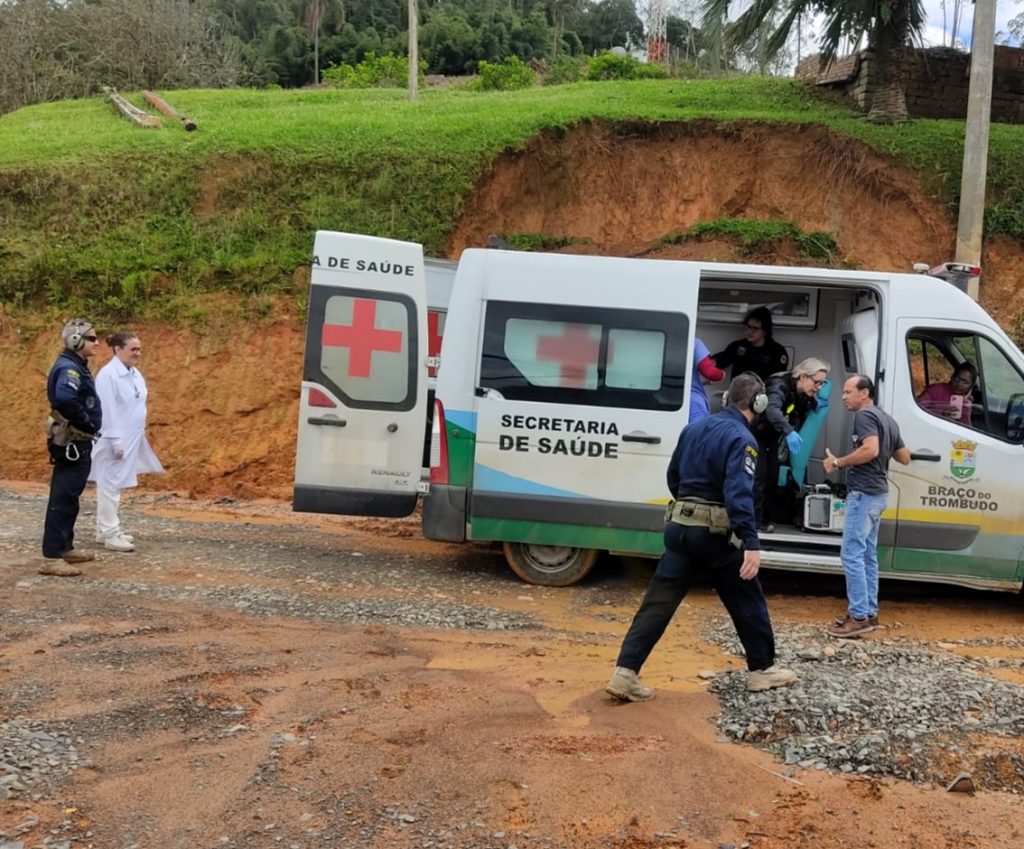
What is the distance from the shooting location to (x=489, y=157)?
47.0 ft

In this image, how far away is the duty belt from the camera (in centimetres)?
484

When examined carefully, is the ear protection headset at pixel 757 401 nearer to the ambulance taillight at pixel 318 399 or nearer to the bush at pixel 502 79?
the ambulance taillight at pixel 318 399

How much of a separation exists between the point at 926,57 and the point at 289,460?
11.8 meters

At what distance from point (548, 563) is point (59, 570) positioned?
3.53 m

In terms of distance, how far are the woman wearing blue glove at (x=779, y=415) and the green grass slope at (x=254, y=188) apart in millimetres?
7175

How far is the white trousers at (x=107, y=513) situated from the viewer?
7.83 metres

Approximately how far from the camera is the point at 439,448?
285 inches

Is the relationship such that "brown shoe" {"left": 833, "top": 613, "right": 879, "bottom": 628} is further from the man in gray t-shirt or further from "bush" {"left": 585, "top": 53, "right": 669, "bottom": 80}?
"bush" {"left": 585, "top": 53, "right": 669, "bottom": 80}

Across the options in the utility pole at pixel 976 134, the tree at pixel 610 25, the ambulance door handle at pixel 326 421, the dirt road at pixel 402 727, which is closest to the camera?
the dirt road at pixel 402 727

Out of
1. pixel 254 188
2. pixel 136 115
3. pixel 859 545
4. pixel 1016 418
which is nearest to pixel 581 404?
pixel 859 545

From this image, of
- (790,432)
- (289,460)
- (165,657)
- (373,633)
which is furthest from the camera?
(289,460)

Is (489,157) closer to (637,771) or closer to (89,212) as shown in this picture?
(89,212)

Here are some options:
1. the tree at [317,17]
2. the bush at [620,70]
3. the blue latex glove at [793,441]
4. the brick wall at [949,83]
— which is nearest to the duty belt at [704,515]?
the blue latex glove at [793,441]

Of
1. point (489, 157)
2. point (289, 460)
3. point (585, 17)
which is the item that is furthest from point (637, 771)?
point (585, 17)
